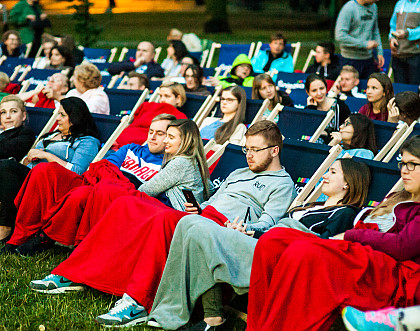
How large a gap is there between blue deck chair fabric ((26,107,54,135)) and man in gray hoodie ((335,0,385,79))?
13.4ft

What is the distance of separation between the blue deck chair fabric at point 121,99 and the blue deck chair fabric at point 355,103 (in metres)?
2.29

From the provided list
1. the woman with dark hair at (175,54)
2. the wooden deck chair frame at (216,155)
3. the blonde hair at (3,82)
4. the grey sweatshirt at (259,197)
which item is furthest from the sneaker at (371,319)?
the woman with dark hair at (175,54)

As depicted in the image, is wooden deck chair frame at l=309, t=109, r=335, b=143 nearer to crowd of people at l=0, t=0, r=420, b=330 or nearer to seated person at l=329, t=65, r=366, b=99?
crowd of people at l=0, t=0, r=420, b=330

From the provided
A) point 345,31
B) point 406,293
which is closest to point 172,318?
point 406,293

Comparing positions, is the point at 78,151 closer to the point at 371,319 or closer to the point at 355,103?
the point at 355,103

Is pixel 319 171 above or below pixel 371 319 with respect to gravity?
above

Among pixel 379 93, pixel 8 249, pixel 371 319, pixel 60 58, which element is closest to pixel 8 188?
pixel 8 249

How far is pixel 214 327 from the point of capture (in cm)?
341

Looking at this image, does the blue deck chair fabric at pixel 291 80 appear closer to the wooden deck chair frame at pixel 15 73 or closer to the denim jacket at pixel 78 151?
the denim jacket at pixel 78 151

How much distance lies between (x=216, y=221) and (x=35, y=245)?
1.62 metres

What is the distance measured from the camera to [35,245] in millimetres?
4766

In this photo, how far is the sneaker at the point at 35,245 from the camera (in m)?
4.73

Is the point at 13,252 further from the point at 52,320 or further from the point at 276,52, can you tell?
the point at 276,52

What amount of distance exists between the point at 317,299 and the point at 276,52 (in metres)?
6.66
